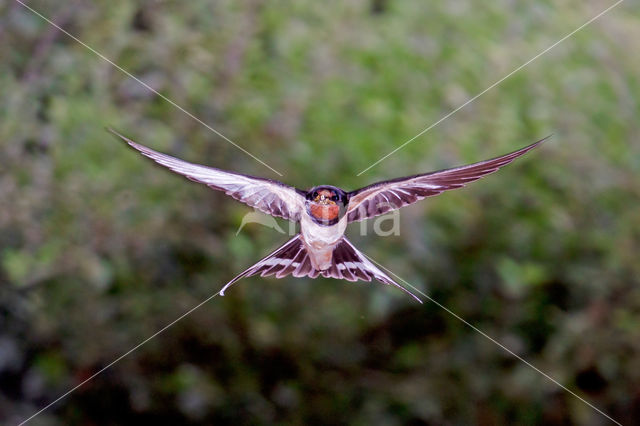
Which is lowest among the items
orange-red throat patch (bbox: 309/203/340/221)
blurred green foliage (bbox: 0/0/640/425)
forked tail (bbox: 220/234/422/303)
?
forked tail (bbox: 220/234/422/303)

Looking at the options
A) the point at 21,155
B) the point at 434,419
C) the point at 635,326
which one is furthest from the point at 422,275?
the point at 21,155

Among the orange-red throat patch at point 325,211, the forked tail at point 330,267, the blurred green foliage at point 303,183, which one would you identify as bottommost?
the forked tail at point 330,267

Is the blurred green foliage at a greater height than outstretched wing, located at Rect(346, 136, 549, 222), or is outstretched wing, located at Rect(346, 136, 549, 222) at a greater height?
the blurred green foliage

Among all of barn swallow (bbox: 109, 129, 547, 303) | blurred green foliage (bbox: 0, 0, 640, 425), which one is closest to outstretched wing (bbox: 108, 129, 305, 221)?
barn swallow (bbox: 109, 129, 547, 303)

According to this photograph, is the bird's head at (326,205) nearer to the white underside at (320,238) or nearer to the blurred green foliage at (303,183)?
the white underside at (320,238)

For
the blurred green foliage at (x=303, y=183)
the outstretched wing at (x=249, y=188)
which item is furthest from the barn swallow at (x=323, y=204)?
the blurred green foliage at (x=303, y=183)

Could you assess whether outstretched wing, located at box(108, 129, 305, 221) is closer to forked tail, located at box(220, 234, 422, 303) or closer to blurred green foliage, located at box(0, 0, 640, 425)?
forked tail, located at box(220, 234, 422, 303)

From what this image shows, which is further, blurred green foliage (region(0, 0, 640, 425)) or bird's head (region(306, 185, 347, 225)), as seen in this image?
blurred green foliage (region(0, 0, 640, 425))
